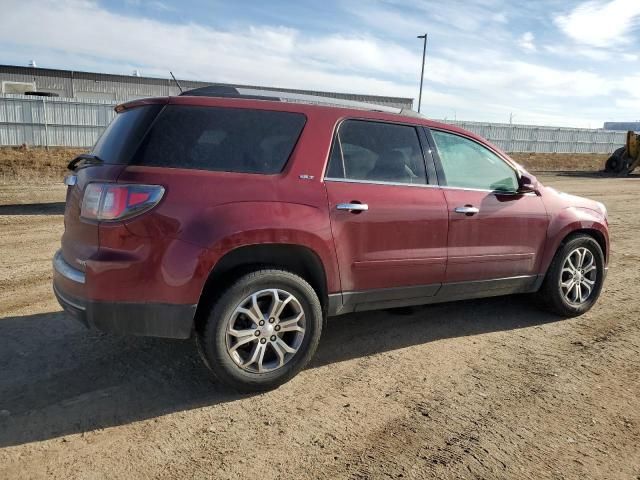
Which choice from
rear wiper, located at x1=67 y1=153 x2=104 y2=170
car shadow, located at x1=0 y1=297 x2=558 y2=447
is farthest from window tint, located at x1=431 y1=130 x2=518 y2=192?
rear wiper, located at x1=67 y1=153 x2=104 y2=170

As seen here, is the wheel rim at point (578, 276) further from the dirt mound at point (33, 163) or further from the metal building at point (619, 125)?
the metal building at point (619, 125)

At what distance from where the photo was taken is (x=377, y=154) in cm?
379

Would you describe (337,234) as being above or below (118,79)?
below

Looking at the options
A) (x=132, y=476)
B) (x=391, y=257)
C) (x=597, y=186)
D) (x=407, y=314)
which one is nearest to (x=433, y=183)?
(x=391, y=257)

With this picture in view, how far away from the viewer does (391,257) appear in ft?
12.3

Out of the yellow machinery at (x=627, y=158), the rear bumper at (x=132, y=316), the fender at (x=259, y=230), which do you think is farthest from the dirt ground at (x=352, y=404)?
the yellow machinery at (x=627, y=158)

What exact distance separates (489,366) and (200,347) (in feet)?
6.90

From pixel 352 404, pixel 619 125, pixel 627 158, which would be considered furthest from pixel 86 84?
pixel 619 125

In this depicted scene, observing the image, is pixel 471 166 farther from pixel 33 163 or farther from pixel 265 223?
pixel 33 163

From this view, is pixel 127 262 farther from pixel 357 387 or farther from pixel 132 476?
pixel 357 387

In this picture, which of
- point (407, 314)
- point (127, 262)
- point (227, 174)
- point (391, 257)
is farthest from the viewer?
point (407, 314)

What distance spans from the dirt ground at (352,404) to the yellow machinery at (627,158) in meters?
22.0

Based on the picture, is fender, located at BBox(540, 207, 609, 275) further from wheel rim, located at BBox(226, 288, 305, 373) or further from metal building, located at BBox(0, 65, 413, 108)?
metal building, located at BBox(0, 65, 413, 108)

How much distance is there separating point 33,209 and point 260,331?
29.2 feet
